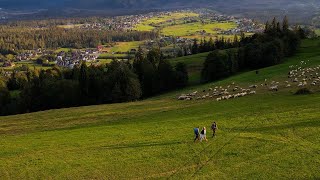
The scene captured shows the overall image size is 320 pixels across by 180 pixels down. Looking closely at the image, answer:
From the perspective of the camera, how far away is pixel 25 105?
105625 mm

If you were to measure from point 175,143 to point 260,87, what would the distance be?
37891mm

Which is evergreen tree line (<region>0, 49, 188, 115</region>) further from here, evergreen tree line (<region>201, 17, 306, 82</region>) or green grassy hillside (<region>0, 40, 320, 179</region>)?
green grassy hillside (<region>0, 40, 320, 179</region>)

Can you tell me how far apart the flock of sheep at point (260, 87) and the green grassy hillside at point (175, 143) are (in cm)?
590

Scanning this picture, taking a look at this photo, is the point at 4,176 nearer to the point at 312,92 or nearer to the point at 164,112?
the point at 164,112

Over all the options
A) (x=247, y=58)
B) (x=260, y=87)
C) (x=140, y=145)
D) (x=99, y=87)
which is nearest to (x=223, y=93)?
(x=260, y=87)

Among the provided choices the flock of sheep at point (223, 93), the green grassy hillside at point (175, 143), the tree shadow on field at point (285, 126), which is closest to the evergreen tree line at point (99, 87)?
the flock of sheep at point (223, 93)

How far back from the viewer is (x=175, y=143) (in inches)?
1747

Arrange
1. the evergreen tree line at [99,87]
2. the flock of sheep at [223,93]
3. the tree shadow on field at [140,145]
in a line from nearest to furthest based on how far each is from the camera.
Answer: the tree shadow on field at [140,145] → the flock of sheep at [223,93] → the evergreen tree line at [99,87]

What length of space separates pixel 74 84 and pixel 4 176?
69287mm

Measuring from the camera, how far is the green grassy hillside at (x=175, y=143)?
122ft

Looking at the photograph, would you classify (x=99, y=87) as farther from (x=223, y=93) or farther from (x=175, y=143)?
(x=175, y=143)

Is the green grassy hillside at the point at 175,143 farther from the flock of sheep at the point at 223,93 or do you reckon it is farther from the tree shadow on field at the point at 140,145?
the flock of sheep at the point at 223,93

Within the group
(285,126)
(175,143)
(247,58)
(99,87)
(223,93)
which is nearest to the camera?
(175,143)

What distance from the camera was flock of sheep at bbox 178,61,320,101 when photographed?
235 ft
